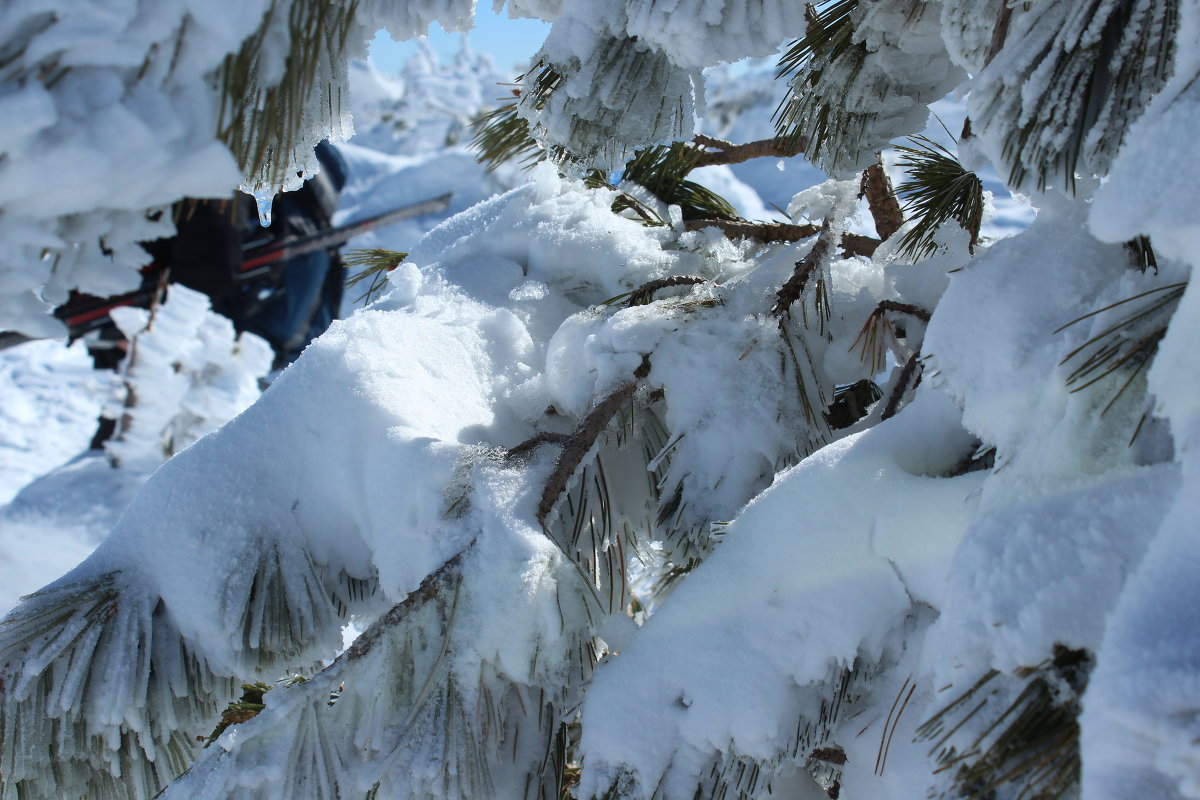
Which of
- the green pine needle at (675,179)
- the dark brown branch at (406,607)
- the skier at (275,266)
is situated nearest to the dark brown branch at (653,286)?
the green pine needle at (675,179)

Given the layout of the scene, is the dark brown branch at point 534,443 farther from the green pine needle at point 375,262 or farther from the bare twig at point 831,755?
the green pine needle at point 375,262

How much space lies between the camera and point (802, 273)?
1183mm

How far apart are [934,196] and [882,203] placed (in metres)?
0.16

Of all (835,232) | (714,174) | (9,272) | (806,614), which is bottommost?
(714,174)

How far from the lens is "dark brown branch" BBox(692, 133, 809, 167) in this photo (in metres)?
1.42

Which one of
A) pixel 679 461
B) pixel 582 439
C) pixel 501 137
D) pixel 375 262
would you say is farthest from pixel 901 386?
pixel 375 262

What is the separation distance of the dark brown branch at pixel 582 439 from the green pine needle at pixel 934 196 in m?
0.55

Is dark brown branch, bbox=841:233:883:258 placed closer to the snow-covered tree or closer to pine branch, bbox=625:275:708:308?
the snow-covered tree

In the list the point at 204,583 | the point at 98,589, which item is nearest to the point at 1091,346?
the point at 204,583

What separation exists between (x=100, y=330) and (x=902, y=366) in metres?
5.44

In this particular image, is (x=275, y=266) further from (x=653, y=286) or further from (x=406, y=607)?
(x=406, y=607)

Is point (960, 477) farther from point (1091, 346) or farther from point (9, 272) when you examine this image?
point (9, 272)

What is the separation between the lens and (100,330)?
17.2ft

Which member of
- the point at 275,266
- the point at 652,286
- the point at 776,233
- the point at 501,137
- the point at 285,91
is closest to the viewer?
the point at 285,91
